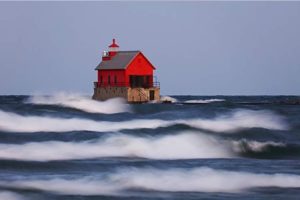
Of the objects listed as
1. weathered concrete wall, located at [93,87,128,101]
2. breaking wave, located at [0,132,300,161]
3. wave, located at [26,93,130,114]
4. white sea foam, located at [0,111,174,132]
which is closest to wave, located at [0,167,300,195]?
breaking wave, located at [0,132,300,161]

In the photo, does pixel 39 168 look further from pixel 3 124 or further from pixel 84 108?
pixel 84 108

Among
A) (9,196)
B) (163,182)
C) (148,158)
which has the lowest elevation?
(9,196)

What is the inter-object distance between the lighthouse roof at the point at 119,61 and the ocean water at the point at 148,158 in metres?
17.5

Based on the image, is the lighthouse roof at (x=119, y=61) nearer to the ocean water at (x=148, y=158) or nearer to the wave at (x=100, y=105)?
the wave at (x=100, y=105)

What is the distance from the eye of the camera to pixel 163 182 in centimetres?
1733

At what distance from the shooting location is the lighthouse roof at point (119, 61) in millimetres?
57594

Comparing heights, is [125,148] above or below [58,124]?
below

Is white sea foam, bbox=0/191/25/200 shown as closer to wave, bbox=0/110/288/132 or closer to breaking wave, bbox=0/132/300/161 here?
breaking wave, bbox=0/132/300/161

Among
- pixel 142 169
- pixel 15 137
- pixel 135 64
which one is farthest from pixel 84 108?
pixel 142 169

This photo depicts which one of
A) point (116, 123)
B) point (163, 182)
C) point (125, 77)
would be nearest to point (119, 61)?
point (125, 77)

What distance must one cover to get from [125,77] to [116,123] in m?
21.3

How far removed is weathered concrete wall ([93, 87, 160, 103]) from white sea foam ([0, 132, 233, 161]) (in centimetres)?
2892

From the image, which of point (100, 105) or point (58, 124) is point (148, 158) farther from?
point (100, 105)

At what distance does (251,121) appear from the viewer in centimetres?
3706
